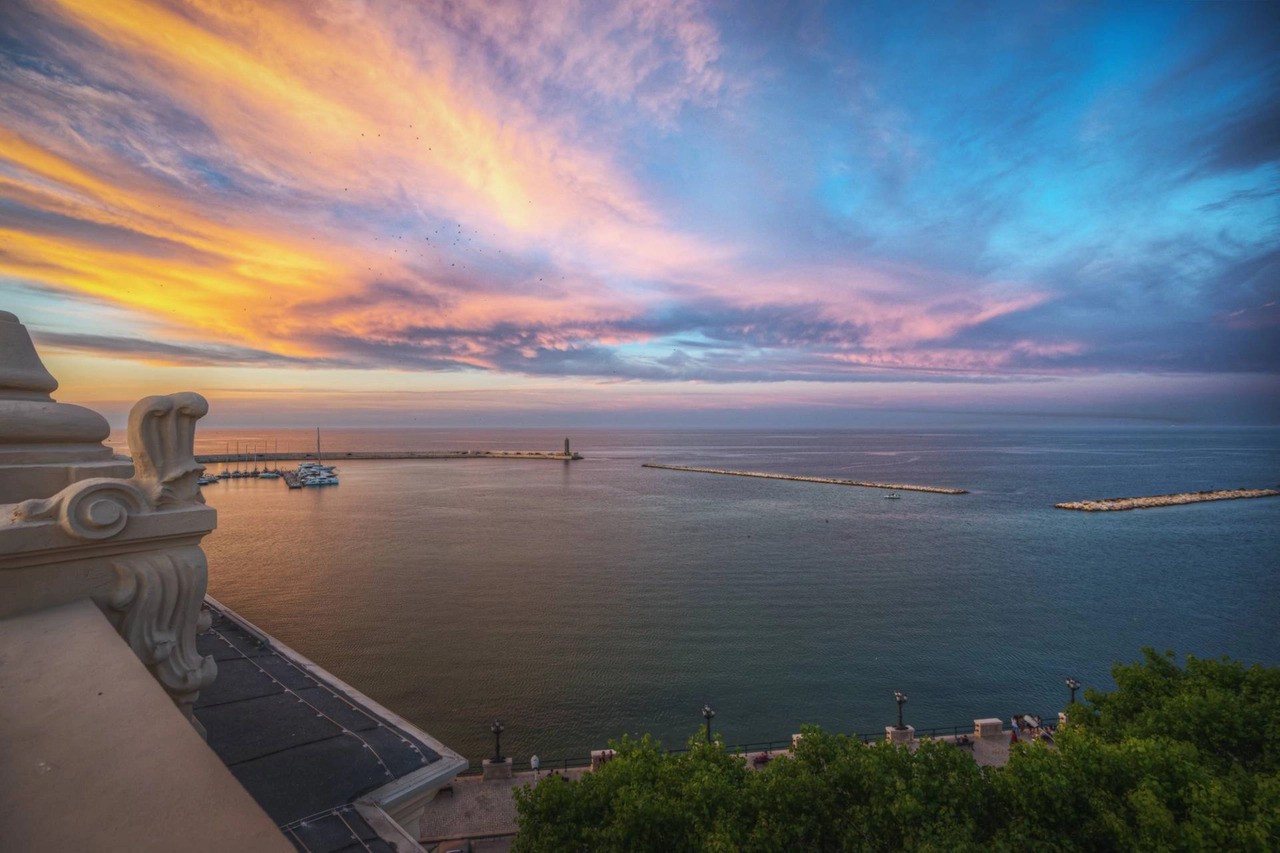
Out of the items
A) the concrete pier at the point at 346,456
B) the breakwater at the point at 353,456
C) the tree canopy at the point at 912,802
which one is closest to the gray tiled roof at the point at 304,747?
the tree canopy at the point at 912,802

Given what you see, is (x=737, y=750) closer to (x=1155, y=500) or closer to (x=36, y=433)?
(x=36, y=433)

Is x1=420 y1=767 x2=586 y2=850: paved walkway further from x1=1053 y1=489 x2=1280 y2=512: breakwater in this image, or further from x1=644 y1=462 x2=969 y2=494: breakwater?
x1=644 y1=462 x2=969 y2=494: breakwater

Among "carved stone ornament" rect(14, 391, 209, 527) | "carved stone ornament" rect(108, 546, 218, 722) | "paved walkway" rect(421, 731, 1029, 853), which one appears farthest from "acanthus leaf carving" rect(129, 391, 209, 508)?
"paved walkway" rect(421, 731, 1029, 853)

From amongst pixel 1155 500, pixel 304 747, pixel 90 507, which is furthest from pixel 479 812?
pixel 1155 500

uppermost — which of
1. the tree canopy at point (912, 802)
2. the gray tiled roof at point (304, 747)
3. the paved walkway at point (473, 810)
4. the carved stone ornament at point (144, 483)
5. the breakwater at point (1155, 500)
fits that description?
the carved stone ornament at point (144, 483)

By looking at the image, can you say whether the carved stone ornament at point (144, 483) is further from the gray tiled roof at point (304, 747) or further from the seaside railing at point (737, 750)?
the seaside railing at point (737, 750)
